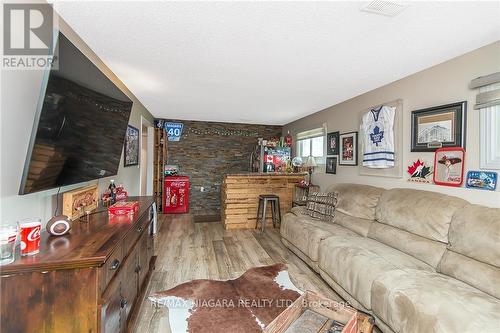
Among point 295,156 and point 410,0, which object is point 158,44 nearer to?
point 410,0

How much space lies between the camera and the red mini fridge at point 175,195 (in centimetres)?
554

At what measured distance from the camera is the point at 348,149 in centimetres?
373

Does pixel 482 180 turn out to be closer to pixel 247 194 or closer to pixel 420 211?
pixel 420 211

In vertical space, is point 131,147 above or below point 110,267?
above

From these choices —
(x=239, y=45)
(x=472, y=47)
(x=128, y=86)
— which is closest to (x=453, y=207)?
(x=472, y=47)

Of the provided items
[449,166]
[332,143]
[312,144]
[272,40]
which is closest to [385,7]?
[272,40]

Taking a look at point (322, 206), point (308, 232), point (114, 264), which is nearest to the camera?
point (114, 264)

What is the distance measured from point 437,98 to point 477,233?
135cm

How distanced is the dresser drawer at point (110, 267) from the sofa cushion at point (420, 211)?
8.06 ft

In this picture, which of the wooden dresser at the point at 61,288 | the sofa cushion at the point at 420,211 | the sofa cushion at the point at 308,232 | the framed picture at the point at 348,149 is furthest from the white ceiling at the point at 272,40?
the sofa cushion at the point at 308,232

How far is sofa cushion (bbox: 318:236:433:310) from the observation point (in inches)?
74.5

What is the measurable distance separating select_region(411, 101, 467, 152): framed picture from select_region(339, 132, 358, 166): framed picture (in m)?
0.95

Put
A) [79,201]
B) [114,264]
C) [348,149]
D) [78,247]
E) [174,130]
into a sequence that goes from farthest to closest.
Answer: [174,130] < [348,149] < [79,201] < [114,264] < [78,247]

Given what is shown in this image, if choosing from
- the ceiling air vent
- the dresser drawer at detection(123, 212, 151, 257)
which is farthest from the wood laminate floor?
the ceiling air vent
